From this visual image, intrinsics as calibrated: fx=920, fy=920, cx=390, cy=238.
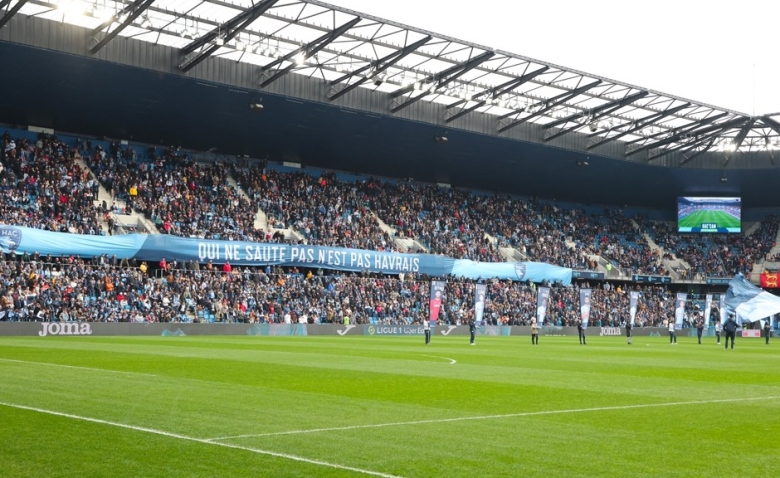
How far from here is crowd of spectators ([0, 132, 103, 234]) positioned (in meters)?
50.5

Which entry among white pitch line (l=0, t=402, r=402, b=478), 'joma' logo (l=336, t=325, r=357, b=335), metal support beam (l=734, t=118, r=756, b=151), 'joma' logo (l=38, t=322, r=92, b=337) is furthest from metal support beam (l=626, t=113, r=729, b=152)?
white pitch line (l=0, t=402, r=402, b=478)

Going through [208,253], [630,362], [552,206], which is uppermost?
[552,206]

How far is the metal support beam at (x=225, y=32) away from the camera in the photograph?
4416 cm

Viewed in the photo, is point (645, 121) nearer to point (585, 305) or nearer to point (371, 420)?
point (585, 305)

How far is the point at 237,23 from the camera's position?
45.6 metres

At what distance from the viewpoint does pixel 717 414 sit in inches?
619

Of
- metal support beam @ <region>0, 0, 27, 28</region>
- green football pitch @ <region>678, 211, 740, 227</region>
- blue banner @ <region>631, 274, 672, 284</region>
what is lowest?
blue banner @ <region>631, 274, 672, 284</region>

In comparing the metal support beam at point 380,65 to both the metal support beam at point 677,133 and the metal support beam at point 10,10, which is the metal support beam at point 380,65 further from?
the metal support beam at point 677,133

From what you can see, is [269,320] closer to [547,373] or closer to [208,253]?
[208,253]

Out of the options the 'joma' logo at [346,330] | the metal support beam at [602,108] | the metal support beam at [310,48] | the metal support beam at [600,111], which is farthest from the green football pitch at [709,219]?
the metal support beam at [310,48]

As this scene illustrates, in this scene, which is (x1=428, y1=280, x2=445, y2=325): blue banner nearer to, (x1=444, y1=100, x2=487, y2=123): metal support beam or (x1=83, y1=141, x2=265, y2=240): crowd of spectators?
(x1=83, y1=141, x2=265, y2=240): crowd of spectators

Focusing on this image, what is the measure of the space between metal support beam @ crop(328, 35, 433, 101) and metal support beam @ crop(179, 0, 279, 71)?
8.75 m

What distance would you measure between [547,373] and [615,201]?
232 feet

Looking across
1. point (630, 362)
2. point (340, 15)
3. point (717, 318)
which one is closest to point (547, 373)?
point (630, 362)
